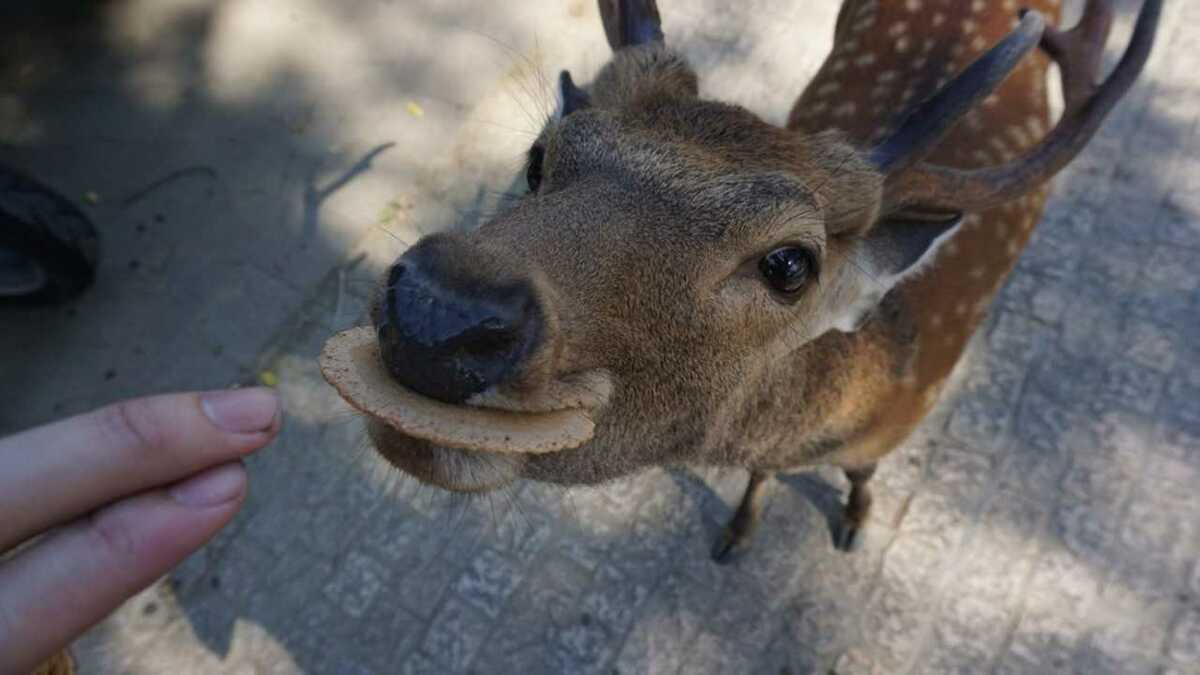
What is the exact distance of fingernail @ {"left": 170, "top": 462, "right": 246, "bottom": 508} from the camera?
1922 millimetres

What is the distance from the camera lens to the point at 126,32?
5.65 metres

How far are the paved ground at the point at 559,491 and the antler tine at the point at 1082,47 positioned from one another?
5.75 ft

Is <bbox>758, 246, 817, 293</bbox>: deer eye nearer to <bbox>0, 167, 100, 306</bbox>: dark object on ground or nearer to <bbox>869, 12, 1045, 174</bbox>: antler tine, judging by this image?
<bbox>869, 12, 1045, 174</bbox>: antler tine

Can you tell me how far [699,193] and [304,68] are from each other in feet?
14.2

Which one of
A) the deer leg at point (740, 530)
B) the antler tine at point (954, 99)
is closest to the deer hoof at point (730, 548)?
the deer leg at point (740, 530)

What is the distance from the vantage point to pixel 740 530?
3854mm

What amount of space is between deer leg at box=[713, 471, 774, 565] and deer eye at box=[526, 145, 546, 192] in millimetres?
1982

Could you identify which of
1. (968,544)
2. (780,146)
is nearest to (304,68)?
(780,146)

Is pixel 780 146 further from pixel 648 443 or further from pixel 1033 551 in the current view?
pixel 1033 551

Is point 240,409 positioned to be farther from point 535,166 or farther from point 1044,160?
point 1044,160

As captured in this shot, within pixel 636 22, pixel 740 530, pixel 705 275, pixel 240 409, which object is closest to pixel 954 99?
pixel 705 275

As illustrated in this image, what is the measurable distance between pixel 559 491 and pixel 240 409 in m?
2.17

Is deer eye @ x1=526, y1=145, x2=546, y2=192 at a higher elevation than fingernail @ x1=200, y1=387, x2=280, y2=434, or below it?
higher

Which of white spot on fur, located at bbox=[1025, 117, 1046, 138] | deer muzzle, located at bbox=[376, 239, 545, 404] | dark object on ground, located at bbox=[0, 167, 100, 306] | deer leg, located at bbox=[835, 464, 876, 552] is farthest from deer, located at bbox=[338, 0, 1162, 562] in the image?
dark object on ground, located at bbox=[0, 167, 100, 306]
